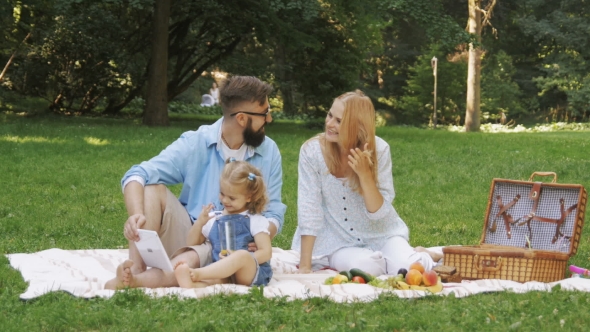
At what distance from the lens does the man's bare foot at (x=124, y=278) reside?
4.62 metres

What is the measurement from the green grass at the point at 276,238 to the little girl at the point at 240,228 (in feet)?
0.92

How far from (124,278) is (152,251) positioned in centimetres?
22

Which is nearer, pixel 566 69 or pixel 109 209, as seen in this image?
pixel 109 209

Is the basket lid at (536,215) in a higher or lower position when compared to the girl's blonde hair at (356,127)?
lower

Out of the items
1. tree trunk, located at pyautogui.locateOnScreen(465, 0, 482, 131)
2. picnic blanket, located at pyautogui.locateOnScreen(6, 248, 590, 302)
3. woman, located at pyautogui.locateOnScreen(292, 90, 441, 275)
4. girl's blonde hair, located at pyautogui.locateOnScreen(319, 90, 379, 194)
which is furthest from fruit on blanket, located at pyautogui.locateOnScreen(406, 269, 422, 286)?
tree trunk, located at pyautogui.locateOnScreen(465, 0, 482, 131)

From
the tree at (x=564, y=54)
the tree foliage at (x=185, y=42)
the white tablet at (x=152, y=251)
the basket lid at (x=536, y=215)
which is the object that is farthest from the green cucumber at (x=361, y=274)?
the tree at (x=564, y=54)

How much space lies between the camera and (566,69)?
34.3m

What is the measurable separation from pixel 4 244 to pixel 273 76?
16497 millimetres

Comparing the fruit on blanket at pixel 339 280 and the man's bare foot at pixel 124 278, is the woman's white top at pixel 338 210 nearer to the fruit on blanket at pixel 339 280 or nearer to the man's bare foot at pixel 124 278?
the fruit on blanket at pixel 339 280

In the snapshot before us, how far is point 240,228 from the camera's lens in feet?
16.0

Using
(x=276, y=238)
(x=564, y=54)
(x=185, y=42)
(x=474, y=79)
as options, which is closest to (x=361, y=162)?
(x=276, y=238)

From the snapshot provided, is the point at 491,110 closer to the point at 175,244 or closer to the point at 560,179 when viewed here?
the point at 560,179

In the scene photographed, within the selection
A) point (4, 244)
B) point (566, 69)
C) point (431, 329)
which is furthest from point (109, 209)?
point (566, 69)

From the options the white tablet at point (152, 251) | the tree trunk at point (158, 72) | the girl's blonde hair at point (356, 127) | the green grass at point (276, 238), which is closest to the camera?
the green grass at point (276, 238)
